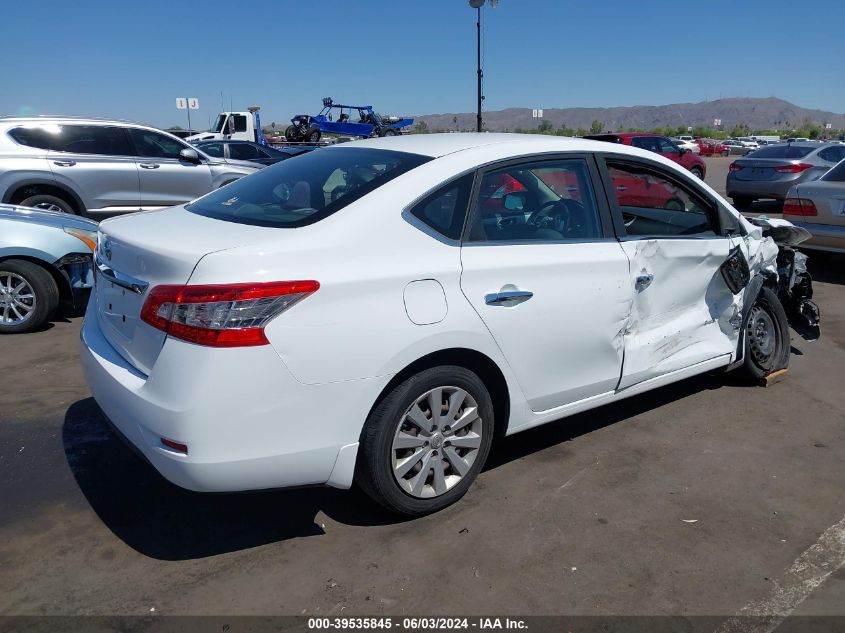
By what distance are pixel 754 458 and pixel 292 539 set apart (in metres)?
2.56

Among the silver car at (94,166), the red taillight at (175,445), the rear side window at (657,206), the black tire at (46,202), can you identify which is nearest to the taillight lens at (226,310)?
the red taillight at (175,445)

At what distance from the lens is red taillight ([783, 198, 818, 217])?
8.30 meters

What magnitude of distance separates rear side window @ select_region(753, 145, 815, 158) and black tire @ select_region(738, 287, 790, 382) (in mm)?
11754

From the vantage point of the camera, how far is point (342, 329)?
109 inches

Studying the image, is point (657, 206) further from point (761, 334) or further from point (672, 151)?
point (672, 151)

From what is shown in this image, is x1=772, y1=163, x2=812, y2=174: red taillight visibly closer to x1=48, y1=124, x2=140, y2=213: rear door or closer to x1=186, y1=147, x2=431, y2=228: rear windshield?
x1=48, y1=124, x2=140, y2=213: rear door

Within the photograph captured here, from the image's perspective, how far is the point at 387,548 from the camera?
3.10 metres

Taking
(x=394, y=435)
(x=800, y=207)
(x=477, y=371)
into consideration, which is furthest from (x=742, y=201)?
(x=394, y=435)

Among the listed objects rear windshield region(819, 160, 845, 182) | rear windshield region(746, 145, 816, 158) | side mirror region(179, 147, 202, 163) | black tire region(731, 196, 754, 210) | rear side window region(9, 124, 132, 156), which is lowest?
black tire region(731, 196, 754, 210)

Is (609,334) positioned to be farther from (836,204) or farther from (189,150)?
(189,150)

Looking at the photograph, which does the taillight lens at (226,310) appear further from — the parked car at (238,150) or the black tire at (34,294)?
the parked car at (238,150)

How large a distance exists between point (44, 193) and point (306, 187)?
23.2ft

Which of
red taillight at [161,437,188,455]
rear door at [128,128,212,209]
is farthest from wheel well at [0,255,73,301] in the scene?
red taillight at [161,437,188,455]

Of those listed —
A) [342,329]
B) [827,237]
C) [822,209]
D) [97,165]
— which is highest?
[97,165]
